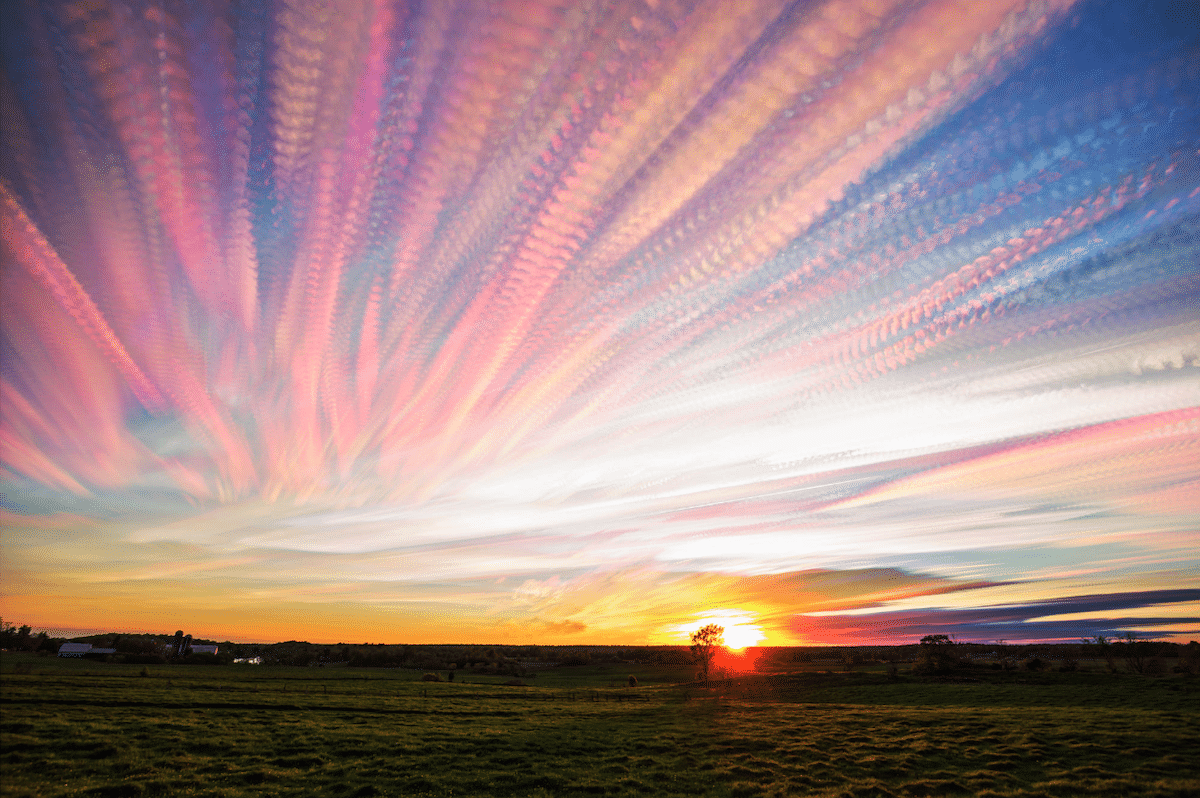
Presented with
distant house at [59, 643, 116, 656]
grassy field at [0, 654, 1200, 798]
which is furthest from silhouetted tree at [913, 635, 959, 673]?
distant house at [59, 643, 116, 656]

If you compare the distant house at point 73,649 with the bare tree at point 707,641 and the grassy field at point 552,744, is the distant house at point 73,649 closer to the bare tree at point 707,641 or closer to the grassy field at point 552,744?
the grassy field at point 552,744

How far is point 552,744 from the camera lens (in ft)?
141

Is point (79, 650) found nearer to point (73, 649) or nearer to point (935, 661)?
point (73, 649)

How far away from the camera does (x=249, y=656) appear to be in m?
176

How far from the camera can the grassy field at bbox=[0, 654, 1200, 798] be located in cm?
2898

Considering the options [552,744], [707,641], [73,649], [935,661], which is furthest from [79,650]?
[935,661]

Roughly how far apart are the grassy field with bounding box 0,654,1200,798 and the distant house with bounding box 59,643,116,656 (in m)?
1.37

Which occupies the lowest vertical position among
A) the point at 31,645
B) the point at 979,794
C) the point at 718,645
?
the point at 718,645

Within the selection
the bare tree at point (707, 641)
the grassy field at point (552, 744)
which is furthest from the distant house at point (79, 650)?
the bare tree at point (707, 641)

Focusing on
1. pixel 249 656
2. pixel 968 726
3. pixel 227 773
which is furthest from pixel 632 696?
pixel 249 656

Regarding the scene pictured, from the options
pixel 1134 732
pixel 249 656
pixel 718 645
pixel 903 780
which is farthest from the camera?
pixel 249 656

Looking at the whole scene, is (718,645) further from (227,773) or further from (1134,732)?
(227,773)

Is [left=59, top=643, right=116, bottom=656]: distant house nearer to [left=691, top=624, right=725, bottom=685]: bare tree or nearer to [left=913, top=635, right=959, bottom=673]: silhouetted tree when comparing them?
[left=691, top=624, right=725, bottom=685]: bare tree

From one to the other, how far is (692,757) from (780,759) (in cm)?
658
